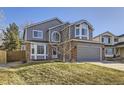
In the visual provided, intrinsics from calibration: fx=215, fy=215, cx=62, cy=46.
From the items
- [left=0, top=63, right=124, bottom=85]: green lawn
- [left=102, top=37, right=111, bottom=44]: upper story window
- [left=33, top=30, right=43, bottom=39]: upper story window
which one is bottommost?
[left=0, top=63, right=124, bottom=85]: green lawn

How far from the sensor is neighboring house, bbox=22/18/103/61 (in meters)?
10.4

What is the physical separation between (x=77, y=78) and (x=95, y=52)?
204 inches

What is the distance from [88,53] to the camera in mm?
10555

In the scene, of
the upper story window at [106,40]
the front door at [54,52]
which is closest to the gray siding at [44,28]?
the front door at [54,52]

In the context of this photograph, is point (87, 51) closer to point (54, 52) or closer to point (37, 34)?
point (54, 52)

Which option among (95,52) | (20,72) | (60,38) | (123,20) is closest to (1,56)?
(60,38)

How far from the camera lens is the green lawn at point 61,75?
5.95m

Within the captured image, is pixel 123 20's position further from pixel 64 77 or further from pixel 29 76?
pixel 29 76

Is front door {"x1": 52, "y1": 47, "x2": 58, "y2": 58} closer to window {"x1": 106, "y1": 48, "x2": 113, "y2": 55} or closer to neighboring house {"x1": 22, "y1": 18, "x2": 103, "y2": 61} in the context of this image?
neighboring house {"x1": 22, "y1": 18, "x2": 103, "y2": 61}

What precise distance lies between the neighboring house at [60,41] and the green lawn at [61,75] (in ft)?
11.0

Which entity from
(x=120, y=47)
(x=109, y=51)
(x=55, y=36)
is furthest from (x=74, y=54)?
(x=120, y=47)

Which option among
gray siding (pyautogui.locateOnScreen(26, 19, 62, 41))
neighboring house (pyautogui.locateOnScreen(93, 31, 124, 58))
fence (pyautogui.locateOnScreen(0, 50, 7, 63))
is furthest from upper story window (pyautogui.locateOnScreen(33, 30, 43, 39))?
neighboring house (pyautogui.locateOnScreen(93, 31, 124, 58))
